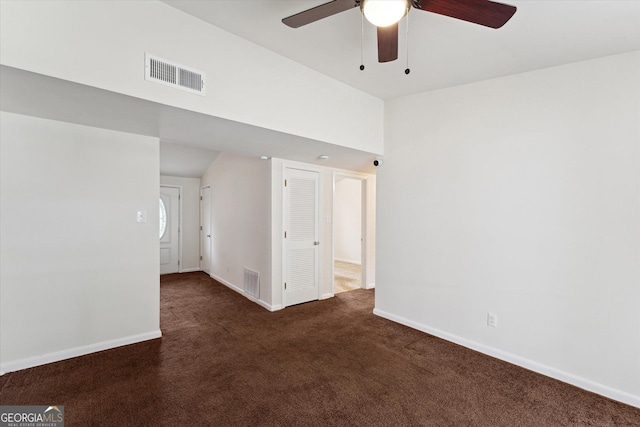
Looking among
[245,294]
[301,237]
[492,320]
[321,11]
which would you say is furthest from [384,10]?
[245,294]

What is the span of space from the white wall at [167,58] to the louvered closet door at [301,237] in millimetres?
1317

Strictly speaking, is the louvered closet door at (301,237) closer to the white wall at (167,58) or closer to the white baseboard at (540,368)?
the white wall at (167,58)

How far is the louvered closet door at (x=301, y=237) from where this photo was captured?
4305 mm

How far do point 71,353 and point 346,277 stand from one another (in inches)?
183

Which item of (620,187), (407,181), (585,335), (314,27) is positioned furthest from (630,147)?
(314,27)

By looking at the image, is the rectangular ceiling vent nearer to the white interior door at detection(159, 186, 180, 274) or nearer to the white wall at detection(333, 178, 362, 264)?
the white interior door at detection(159, 186, 180, 274)

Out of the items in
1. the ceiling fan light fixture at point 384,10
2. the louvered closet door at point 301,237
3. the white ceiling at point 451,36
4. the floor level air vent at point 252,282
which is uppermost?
the white ceiling at point 451,36

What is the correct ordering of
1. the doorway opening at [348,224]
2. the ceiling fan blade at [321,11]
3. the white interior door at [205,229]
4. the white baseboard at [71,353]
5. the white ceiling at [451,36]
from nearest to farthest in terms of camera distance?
the ceiling fan blade at [321,11], the white ceiling at [451,36], the white baseboard at [71,353], the white interior door at [205,229], the doorway opening at [348,224]

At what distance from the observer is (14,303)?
99.3 inches

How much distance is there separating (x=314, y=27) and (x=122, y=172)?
7.81 ft

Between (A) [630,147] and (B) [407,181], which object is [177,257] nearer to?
(B) [407,181]

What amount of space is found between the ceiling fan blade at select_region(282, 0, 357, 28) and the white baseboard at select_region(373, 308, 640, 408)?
127 inches

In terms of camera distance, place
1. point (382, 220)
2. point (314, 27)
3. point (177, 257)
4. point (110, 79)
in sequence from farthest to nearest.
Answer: point (177, 257) → point (382, 220) → point (314, 27) → point (110, 79)

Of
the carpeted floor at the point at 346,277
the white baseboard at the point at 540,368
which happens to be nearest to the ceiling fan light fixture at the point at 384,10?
the white baseboard at the point at 540,368
